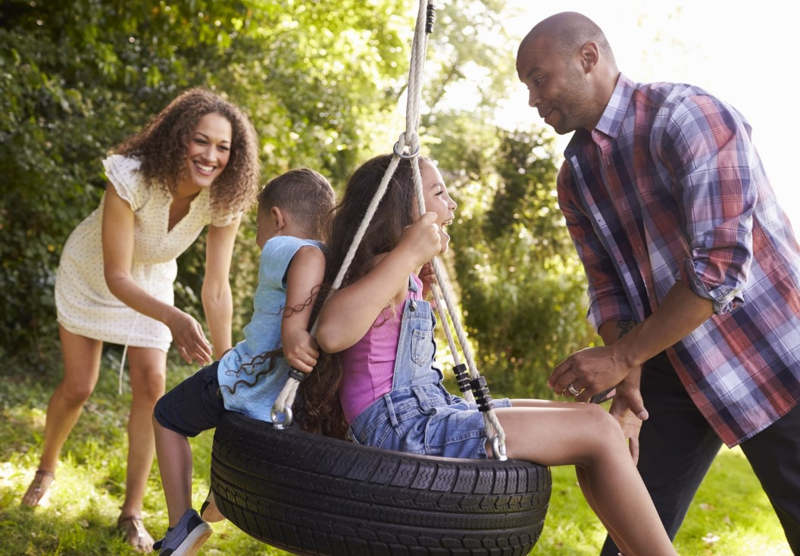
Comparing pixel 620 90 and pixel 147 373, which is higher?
pixel 620 90

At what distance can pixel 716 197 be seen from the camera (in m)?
2.01

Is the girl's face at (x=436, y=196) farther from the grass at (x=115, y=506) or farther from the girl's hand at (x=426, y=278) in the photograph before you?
the grass at (x=115, y=506)

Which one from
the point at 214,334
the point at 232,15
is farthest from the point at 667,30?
the point at 214,334

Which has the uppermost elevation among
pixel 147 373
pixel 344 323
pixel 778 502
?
pixel 344 323

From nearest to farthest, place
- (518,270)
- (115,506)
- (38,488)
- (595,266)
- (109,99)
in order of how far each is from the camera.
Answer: (595,266), (38,488), (115,506), (109,99), (518,270)

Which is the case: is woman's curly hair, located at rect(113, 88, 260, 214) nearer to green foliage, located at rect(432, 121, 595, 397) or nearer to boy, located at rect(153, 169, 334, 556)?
boy, located at rect(153, 169, 334, 556)

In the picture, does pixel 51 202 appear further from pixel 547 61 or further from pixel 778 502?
pixel 778 502

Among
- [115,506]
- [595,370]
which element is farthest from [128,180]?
[595,370]

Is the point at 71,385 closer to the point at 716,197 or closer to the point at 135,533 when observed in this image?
the point at 135,533

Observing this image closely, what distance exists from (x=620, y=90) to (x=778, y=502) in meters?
1.16

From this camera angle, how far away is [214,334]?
346 centimetres

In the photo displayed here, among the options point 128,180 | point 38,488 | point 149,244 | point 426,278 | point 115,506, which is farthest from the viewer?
point 115,506

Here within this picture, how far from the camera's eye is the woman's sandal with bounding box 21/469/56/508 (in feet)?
12.2

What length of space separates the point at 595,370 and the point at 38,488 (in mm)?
2710
